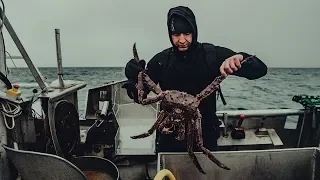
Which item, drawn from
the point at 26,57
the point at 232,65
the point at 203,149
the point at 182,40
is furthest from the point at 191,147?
the point at 26,57

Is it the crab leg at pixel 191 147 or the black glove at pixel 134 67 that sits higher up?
the black glove at pixel 134 67

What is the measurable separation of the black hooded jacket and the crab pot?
60 centimetres

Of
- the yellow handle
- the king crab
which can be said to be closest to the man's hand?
the king crab

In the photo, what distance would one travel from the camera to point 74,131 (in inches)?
168

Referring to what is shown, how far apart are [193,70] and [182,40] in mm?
342

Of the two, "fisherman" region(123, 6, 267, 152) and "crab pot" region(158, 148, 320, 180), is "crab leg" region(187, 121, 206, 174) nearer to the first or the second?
"crab pot" region(158, 148, 320, 180)

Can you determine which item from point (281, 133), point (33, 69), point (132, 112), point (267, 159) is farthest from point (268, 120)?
point (33, 69)

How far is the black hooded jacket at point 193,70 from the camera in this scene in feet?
10.7

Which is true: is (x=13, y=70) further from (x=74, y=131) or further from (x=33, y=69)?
(x=74, y=131)

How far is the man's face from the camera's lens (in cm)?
313

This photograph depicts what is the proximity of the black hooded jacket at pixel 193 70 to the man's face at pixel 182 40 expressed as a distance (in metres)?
0.07

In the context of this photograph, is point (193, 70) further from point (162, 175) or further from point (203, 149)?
point (162, 175)

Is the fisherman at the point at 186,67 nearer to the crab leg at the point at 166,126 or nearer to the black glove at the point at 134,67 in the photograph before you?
the black glove at the point at 134,67

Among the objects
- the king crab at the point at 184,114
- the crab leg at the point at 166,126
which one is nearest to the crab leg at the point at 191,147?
the king crab at the point at 184,114
